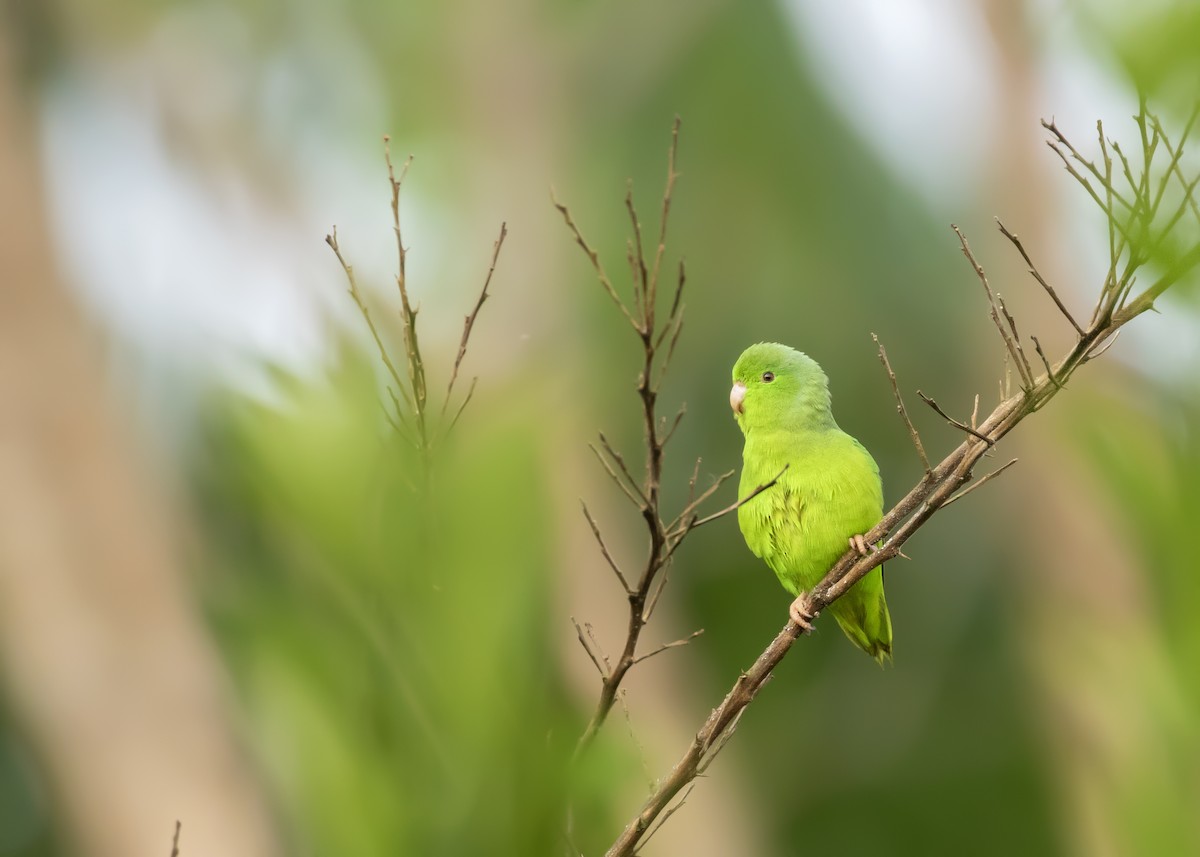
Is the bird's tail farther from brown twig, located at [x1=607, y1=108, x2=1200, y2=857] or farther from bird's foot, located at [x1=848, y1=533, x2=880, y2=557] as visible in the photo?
brown twig, located at [x1=607, y1=108, x2=1200, y2=857]

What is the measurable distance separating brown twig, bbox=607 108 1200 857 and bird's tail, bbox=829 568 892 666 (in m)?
0.56

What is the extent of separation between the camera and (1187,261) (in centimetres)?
121

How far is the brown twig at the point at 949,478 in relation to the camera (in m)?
1.31

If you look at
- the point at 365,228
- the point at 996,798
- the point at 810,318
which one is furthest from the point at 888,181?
the point at 365,228

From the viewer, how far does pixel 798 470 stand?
5.80 feet

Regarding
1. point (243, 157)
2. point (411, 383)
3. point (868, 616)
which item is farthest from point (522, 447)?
point (243, 157)

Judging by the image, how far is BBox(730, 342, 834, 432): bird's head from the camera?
1.63m

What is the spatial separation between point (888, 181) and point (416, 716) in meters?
9.67

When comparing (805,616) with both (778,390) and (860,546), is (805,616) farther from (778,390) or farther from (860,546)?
(778,390)

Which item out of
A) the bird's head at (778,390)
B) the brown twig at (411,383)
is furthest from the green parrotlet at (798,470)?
the brown twig at (411,383)

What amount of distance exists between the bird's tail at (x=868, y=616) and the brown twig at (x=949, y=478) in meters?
0.56

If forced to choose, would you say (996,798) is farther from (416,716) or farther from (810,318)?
(416,716)

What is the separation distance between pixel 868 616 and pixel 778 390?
0.62 meters

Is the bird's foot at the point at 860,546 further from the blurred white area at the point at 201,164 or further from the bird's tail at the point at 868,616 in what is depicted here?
the blurred white area at the point at 201,164
